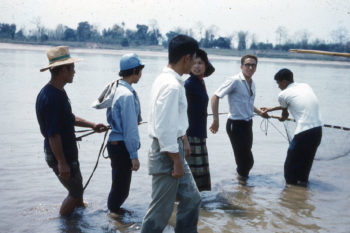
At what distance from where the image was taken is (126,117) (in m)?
4.23

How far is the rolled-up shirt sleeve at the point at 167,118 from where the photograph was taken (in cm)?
308

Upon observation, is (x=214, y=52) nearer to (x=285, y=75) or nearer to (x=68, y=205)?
(x=285, y=75)

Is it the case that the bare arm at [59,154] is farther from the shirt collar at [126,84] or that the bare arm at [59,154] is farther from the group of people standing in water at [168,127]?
the shirt collar at [126,84]

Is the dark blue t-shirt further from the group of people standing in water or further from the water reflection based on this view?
the water reflection

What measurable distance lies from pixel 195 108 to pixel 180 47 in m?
1.70

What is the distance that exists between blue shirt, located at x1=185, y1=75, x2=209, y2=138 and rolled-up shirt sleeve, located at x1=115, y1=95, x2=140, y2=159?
902 mm

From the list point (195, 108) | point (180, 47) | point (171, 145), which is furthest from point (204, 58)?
point (171, 145)

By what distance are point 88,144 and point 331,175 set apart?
16.5 ft

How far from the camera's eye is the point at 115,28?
13625cm

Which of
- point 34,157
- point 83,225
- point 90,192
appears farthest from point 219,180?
point 34,157

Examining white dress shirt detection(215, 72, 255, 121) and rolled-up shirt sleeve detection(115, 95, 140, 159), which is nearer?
rolled-up shirt sleeve detection(115, 95, 140, 159)

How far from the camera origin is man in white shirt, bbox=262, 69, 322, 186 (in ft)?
19.8

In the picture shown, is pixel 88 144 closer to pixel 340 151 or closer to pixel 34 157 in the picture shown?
pixel 34 157

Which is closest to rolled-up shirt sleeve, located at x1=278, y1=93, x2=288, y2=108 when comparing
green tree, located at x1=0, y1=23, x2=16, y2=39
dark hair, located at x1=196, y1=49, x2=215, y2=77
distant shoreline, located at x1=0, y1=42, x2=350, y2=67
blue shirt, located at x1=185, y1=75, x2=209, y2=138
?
dark hair, located at x1=196, y1=49, x2=215, y2=77
